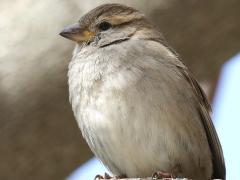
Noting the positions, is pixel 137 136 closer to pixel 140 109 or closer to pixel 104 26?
pixel 140 109

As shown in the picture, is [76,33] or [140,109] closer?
[140,109]

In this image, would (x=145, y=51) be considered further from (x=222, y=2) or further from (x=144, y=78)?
(x=222, y=2)

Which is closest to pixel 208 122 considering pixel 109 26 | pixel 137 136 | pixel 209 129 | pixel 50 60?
pixel 209 129

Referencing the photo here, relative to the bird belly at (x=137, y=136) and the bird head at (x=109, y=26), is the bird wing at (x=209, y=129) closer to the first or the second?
the bird belly at (x=137, y=136)

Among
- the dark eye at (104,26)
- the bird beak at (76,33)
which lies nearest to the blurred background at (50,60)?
the bird beak at (76,33)

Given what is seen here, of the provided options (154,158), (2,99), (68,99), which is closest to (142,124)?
(154,158)

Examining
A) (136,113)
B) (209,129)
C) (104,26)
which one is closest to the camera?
(136,113)

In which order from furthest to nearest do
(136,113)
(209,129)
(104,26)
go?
(104,26) → (209,129) → (136,113)
